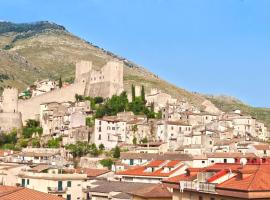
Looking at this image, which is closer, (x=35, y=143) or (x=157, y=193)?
(x=157, y=193)

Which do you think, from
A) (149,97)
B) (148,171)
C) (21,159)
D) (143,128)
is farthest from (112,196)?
(149,97)

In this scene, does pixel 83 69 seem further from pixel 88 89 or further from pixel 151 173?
pixel 151 173

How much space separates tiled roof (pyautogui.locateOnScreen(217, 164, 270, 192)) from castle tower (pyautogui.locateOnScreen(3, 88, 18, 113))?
346ft

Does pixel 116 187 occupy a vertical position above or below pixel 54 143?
below

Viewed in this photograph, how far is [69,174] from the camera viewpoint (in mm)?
60219

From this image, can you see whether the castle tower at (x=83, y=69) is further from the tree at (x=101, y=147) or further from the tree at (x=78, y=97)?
the tree at (x=101, y=147)

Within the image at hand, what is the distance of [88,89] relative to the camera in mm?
143000

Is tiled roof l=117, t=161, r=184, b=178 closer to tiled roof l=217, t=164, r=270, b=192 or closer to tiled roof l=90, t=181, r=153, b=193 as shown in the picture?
tiled roof l=90, t=181, r=153, b=193

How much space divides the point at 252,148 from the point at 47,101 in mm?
63406

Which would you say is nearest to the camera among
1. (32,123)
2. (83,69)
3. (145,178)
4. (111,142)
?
(145,178)

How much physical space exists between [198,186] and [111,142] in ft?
240

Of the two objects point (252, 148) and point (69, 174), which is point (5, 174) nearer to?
point (69, 174)

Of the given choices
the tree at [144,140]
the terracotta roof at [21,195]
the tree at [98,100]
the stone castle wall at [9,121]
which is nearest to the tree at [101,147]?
the tree at [144,140]

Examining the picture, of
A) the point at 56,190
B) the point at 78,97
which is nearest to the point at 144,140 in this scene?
the point at 78,97
